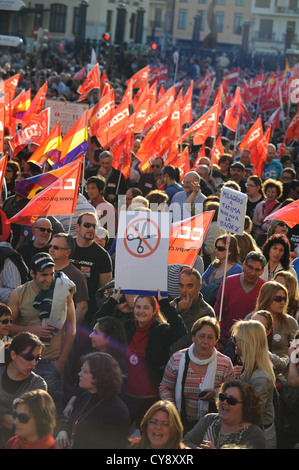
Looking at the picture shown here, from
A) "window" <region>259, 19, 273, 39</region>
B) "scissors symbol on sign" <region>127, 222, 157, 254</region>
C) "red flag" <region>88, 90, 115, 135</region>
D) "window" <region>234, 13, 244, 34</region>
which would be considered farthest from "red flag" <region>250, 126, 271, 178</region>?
"window" <region>234, 13, 244, 34</region>

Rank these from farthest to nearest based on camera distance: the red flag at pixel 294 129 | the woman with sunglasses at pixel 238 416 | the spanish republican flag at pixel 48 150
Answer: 1. the red flag at pixel 294 129
2. the spanish republican flag at pixel 48 150
3. the woman with sunglasses at pixel 238 416

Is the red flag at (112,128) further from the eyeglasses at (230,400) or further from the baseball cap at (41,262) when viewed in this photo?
the eyeglasses at (230,400)

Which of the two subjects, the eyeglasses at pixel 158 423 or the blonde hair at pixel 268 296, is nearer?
the eyeglasses at pixel 158 423

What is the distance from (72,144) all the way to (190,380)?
20.6ft

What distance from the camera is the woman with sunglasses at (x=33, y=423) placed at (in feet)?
15.3

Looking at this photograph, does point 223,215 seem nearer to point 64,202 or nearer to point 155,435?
point 64,202

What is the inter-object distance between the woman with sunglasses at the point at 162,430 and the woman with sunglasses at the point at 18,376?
0.93 metres

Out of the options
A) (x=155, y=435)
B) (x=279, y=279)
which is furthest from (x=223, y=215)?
(x=155, y=435)

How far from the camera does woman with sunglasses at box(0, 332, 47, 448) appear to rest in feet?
17.7

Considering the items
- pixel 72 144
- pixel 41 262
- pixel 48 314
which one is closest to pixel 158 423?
pixel 48 314

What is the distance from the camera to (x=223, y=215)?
24.4 ft

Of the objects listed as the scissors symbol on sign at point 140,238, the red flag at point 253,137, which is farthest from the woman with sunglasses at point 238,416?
the red flag at point 253,137

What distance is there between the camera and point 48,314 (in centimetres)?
618

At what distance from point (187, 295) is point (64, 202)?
2156 millimetres
